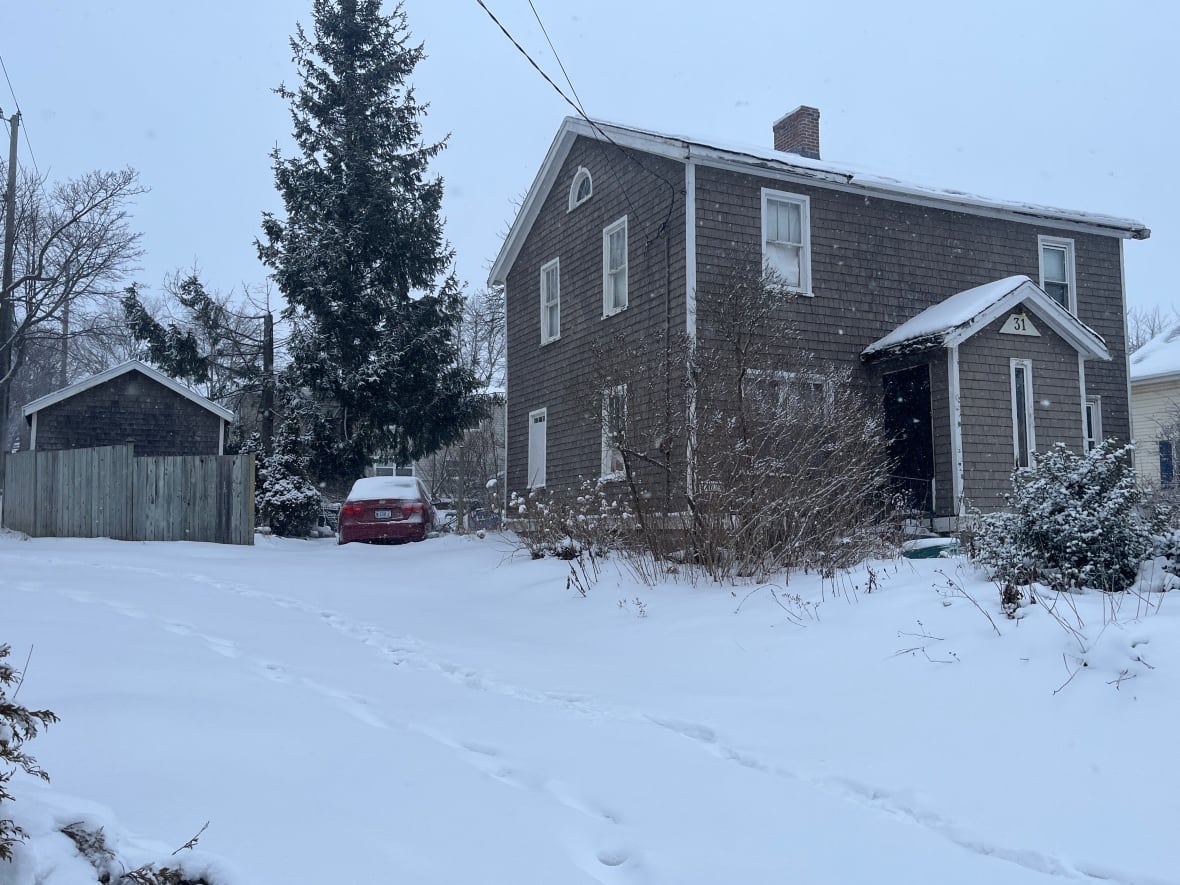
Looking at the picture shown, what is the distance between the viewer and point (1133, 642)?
5020mm

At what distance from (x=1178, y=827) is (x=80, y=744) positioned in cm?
436

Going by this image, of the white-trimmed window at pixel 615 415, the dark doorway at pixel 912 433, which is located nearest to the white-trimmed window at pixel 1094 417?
the dark doorway at pixel 912 433

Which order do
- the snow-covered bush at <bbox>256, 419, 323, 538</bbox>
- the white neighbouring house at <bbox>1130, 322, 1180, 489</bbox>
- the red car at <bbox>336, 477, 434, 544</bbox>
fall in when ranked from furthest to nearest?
the snow-covered bush at <bbox>256, 419, 323, 538</bbox>
the white neighbouring house at <bbox>1130, 322, 1180, 489</bbox>
the red car at <bbox>336, 477, 434, 544</bbox>

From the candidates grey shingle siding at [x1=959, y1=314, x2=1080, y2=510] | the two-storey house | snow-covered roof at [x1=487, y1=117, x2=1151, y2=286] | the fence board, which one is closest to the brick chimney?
the two-storey house

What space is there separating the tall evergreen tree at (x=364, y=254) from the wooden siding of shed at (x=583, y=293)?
4.45 m

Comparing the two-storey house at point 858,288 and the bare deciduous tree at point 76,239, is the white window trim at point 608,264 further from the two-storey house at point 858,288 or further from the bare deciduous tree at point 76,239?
the bare deciduous tree at point 76,239

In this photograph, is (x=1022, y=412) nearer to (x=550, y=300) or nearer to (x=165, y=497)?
(x=550, y=300)

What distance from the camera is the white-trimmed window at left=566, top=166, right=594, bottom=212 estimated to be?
17.7 metres

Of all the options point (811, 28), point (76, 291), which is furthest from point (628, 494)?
Answer: point (811, 28)

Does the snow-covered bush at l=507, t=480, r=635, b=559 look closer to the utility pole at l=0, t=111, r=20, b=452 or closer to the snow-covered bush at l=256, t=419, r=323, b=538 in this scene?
the snow-covered bush at l=256, t=419, r=323, b=538

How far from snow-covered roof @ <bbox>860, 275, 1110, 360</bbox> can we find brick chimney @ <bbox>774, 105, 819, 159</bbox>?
4.72 meters

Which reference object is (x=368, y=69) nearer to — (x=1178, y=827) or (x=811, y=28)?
(x=1178, y=827)

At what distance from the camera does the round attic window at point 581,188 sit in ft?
58.1

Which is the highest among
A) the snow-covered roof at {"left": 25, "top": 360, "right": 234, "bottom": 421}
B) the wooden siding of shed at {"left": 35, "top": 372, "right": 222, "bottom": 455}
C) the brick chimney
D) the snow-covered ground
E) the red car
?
the brick chimney
